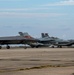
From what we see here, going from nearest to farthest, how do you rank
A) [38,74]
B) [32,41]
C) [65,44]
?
[38,74], [32,41], [65,44]

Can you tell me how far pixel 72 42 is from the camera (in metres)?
160

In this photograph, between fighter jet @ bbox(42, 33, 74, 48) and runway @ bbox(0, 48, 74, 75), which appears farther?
fighter jet @ bbox(42, 33, 74, 48)

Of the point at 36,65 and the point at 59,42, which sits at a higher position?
the point at 59,42

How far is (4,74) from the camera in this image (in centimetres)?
1866

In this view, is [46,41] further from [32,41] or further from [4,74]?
[4,74]

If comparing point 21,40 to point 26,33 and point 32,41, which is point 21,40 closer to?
point 32,41

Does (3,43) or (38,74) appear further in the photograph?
(3,43)

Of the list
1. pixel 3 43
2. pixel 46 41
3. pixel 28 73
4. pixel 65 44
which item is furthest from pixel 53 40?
pixel 28 73

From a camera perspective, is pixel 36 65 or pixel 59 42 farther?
pixel 59 42

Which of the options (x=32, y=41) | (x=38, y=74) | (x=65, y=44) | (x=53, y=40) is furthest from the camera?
(x=53, y=40)

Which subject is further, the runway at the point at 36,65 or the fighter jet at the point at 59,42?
the fighter jet at the point at 59,42

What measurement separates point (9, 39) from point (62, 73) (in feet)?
392

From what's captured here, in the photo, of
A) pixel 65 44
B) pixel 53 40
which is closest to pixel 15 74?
pixel 65 44

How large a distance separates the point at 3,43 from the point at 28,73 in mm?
113383
